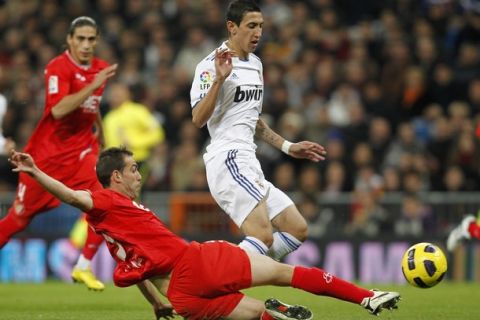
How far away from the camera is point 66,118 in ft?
33.2

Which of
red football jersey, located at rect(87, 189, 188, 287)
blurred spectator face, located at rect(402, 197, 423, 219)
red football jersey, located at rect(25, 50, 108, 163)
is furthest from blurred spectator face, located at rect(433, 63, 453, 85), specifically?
red football jersey, located at rect(87, 189, 188, 287)

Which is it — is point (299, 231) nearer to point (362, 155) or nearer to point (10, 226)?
point (10, 226)

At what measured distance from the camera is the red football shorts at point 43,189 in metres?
10.1

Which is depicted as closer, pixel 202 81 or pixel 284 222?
pixel 202 81

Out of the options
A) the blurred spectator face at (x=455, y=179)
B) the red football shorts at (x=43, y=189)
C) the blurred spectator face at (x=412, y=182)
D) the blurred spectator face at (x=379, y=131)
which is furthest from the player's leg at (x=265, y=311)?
the blurred spectator face at (x=379, y=131)

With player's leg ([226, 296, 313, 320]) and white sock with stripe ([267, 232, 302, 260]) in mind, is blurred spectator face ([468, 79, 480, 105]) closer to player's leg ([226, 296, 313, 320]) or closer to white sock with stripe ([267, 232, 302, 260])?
white sock with stripe ([267, 232, 302, 260])

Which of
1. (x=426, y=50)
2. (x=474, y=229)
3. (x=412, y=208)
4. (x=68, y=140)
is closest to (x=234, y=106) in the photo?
(x=68, y=140)

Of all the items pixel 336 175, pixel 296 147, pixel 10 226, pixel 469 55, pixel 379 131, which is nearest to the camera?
pixel 296 147

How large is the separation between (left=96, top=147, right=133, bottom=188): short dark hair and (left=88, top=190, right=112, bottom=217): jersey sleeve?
0.21 metres

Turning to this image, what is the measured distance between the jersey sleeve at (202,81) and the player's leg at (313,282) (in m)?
1.50

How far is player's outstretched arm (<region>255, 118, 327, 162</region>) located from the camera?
8.81 m

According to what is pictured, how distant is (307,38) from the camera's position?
704 inches

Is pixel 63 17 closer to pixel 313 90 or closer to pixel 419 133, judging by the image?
pixel 313 90

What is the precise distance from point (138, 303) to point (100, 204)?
350cm
